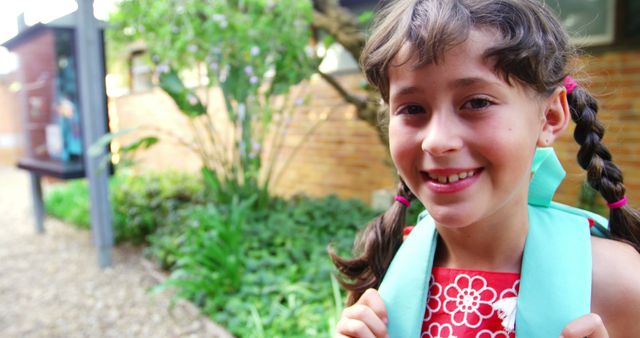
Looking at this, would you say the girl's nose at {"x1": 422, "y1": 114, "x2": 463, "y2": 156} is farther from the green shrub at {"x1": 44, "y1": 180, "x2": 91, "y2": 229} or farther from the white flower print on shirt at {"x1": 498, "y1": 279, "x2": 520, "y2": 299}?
the green shrub at {"x1": 44, "y1": 180, "x2": 91, "y2": 229}

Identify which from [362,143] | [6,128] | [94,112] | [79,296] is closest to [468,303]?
[79,296]

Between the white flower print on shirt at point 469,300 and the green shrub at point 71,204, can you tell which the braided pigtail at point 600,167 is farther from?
the green shrub at point 71,204

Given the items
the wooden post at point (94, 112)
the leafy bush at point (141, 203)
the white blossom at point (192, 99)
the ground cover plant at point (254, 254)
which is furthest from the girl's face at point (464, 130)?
the leafy bush at point (141, 203)

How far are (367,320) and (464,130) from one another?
1.30 feet

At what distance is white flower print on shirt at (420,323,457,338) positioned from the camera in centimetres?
104

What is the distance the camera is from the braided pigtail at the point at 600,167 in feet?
3.61

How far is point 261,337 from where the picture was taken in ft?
9.94

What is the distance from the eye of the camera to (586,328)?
0.87 metres

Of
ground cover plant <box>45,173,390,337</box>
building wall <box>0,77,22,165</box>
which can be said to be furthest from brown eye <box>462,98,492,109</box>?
building wall <box>0,77,22,165</box>

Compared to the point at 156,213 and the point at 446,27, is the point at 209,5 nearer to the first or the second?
the point at 156,213

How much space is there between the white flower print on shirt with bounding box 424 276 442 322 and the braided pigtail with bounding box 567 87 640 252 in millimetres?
369

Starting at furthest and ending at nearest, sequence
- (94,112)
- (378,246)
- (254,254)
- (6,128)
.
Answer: (6,128) → (94,112) → (254,254) → (378,246)

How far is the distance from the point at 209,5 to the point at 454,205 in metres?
4.38

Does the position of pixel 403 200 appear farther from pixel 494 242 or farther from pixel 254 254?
pixel 254 254
